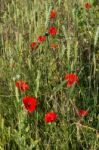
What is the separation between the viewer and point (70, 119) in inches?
59.0

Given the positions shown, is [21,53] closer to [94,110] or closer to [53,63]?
[53,63]

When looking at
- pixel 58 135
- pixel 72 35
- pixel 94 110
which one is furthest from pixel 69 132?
A: pixel 72 35

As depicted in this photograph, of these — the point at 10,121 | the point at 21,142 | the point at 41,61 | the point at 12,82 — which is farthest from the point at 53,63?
the point at 21,142

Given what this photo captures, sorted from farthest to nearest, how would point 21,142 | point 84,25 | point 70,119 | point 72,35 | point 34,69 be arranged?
point 84,25 < point 72,35 < point 34,69 < point 70,119 < point 21,142

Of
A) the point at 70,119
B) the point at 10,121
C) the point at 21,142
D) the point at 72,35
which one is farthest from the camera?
the point at 72,35

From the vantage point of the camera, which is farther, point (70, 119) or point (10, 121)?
point (10, 121)

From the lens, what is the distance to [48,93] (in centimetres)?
167

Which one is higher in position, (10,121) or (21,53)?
(21,53)

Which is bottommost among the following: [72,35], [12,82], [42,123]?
[42,123]

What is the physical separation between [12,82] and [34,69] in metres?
0.16

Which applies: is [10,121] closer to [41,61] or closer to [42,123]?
[42,123]

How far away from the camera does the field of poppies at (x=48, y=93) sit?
144 centimetres

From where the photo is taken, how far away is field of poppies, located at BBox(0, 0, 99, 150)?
1.44 meters

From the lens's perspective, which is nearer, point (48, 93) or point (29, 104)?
point (29, 104)
